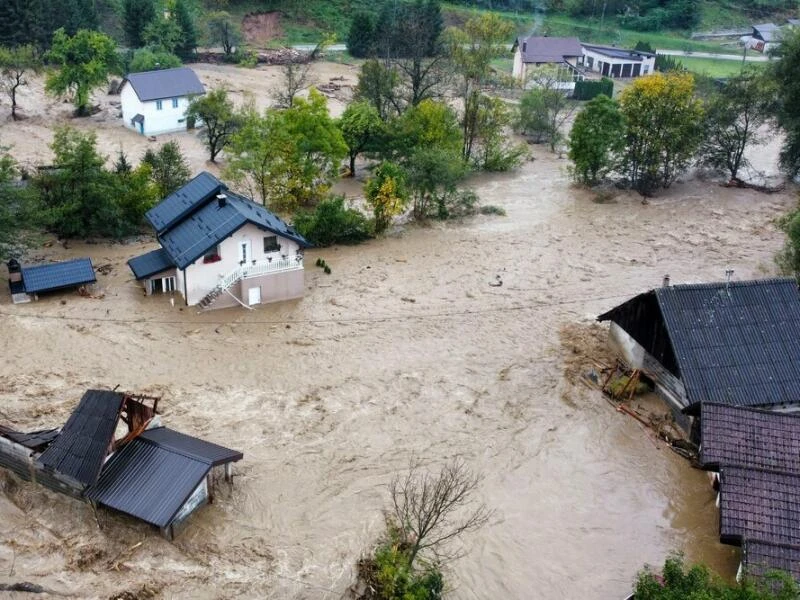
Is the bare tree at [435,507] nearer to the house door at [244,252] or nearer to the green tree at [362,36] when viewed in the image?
the house door at [244,252]

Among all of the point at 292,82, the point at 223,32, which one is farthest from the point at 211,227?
the point at 223,32

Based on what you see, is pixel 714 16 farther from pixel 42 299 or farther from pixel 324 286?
pixel 42 299

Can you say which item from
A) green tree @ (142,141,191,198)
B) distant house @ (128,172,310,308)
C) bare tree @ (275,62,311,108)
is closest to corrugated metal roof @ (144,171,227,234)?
distant house @ (128,172,310,308)

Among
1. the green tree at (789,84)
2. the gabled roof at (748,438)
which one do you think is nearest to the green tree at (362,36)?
the green tree at (789,84)

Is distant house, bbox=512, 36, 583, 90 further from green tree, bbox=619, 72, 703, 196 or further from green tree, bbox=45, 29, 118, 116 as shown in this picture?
green tree, bbox=45, 29, 118, 116

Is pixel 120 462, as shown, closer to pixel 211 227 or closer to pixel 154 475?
pixel 154 475
